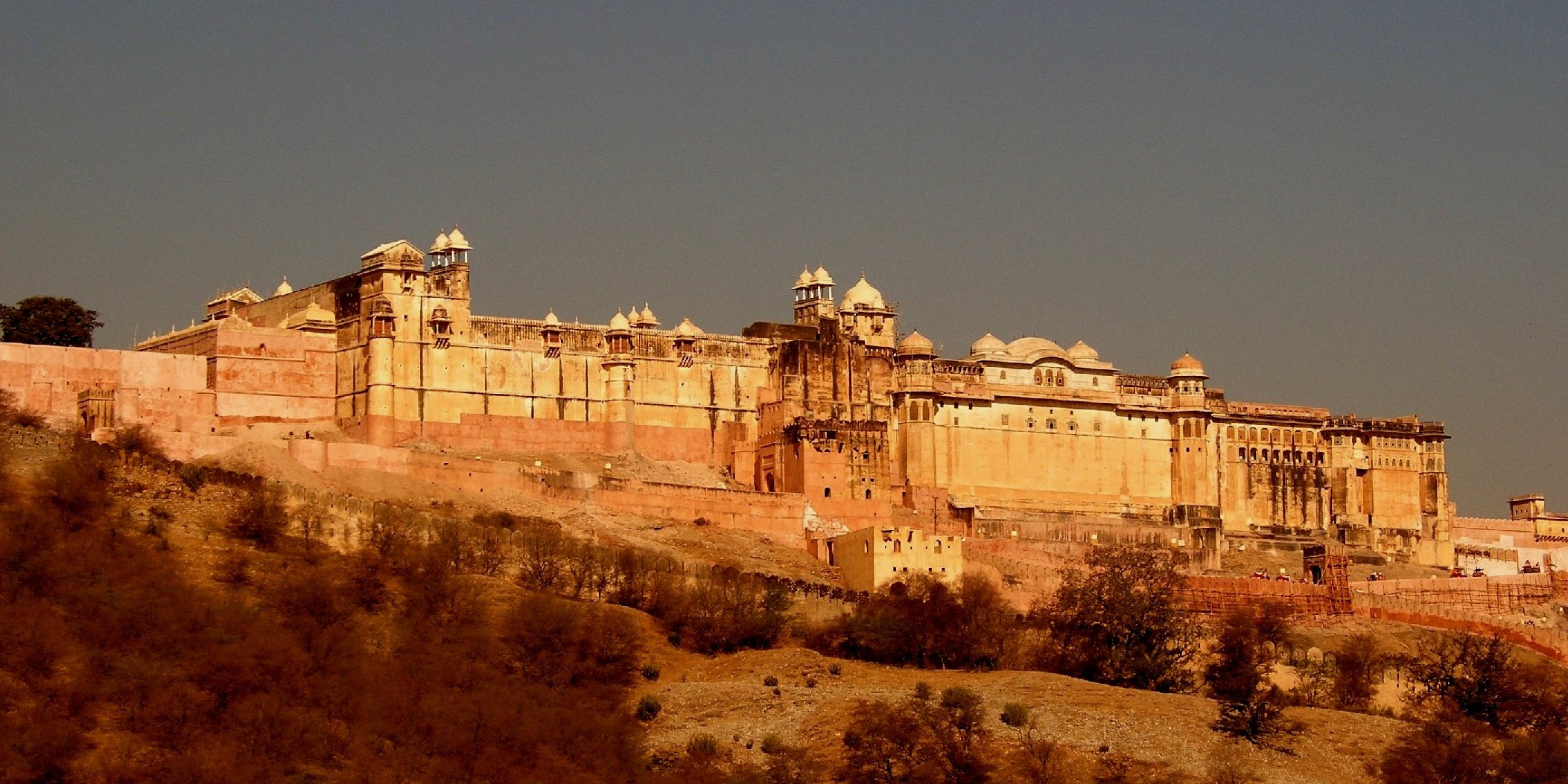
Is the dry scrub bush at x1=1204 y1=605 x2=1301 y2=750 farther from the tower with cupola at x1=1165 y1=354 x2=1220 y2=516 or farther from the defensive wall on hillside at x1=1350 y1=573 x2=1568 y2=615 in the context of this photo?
the tower with cupola at x1=1165 y1=354 x2=1220 y2=516

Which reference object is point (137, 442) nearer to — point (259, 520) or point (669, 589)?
point (259, 520)

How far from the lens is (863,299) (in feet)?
310

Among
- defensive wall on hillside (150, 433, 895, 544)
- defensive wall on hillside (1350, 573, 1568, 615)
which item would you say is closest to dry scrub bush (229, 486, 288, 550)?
defensive wall on hillside (150, 433, 895, 544)

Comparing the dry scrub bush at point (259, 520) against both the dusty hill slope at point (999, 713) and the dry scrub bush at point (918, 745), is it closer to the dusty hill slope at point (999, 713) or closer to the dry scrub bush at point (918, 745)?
the dusty hill slope at point (999, 713)

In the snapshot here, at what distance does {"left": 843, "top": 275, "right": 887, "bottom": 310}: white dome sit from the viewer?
93.9 m

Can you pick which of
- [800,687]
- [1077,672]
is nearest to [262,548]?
[800,687]

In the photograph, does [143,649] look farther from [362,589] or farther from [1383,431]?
[1383,431]

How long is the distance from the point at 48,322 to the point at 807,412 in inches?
857

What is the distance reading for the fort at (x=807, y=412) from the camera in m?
79.5

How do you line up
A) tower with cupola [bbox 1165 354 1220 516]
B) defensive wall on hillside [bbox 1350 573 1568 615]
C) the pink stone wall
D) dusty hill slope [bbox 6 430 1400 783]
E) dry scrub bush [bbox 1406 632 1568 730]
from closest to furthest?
dusty hill slope [bbox 6 430 1400 783] < dry scrub bush [bbox 1406 632 1568 730] < the pink stone wall < defensive wall on hillside [bbox 1350 573 1568 615] < tower with cupola [bbox 1165 354 1220 516]

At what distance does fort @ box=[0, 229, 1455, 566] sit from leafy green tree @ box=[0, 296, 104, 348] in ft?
6.23

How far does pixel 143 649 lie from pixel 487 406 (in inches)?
1095

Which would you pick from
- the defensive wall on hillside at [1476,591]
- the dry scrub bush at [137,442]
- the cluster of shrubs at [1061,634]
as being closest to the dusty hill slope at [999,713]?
the cluster of shrubs at [1061,634]

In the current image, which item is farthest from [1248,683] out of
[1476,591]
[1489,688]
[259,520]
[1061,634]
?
[1476,591]
